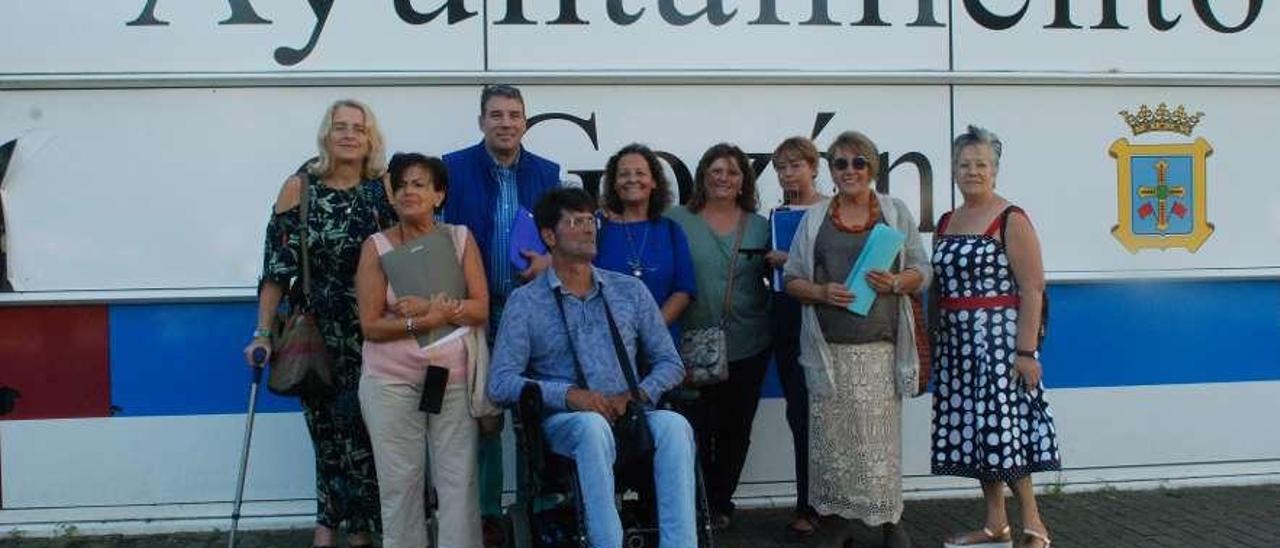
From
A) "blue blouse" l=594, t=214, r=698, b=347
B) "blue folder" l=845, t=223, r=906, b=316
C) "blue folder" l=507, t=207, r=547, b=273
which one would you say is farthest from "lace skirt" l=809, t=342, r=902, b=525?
"blue folder" l=507, t=207, r=547, b=273

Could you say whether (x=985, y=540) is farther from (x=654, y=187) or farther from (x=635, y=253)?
(x=654, y=187)

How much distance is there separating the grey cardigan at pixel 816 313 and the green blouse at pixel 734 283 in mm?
311

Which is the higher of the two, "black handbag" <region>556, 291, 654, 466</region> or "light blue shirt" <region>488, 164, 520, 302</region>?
"light blue shirt" <region>488, 164, 520, 302</region>

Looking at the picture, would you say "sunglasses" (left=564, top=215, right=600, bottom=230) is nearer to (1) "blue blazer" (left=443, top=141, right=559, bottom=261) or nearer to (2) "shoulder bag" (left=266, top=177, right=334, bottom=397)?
(1) "blue blazer" (left=443, top=141, right=559, bottom=261)

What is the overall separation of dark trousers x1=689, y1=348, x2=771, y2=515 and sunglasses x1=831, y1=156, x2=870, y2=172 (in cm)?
97

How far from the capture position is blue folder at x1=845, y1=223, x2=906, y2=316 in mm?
4840

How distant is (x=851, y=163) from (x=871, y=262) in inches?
15.5

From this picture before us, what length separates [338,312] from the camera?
4.89 metres

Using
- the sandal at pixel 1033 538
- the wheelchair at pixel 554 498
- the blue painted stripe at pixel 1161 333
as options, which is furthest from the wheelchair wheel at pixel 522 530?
the blue painted stripe at pixel 1161 333

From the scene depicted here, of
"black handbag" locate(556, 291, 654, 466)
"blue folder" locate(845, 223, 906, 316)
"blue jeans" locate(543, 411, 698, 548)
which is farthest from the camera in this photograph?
"blue folder" locate(845, 223, 906, 316)

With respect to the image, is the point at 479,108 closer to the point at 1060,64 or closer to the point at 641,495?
the point at 641,495

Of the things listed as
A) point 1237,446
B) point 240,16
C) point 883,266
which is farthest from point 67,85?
point 1237,446

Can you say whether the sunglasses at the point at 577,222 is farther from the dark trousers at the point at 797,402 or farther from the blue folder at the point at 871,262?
the dark trousers at the point at 797,402

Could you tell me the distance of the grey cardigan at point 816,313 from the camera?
491 cm
